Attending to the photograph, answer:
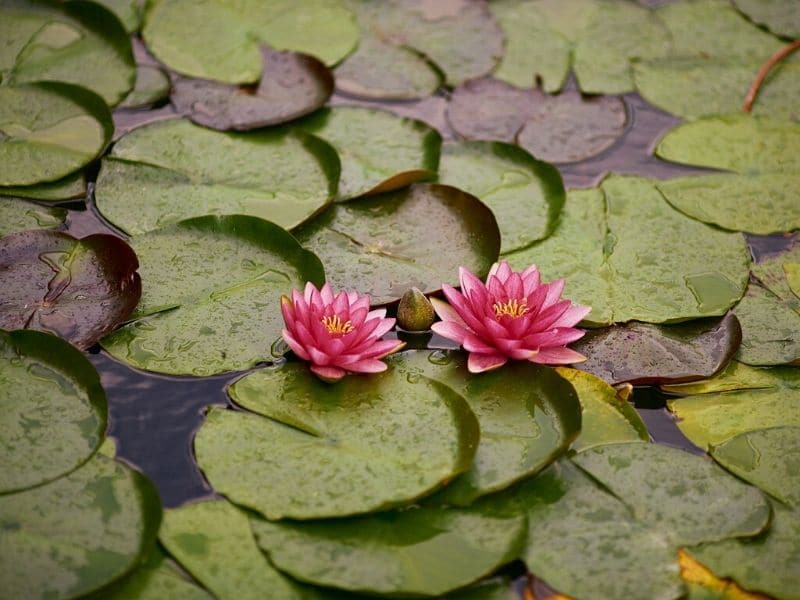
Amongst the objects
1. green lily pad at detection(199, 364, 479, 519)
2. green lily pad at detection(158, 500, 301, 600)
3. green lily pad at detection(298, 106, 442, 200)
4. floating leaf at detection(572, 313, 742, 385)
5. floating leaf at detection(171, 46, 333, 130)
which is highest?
floating leaf at detection(171, 46, 333, 130)

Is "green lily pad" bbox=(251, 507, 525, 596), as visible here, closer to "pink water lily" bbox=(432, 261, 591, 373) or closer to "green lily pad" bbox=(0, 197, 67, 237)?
"pink water lily" bbox=(432, 261, 591, 373)

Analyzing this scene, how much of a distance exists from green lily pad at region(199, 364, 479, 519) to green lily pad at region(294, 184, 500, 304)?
0.43m

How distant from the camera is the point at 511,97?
4027mm

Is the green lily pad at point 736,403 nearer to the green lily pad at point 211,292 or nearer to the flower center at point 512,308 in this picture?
the flower center at point 512,308

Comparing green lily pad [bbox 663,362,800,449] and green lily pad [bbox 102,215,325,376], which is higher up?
green lily pad [bbox 102,215,325,376]

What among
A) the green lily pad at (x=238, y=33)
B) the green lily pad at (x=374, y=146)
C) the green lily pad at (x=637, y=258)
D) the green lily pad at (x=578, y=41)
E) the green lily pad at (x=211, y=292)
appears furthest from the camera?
the green lily pad at (x=578, y=41)

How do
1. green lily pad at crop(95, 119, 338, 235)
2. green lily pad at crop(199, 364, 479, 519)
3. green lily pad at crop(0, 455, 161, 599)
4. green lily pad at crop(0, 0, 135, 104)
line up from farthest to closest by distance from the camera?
1. green lily pad at crop(0, 0, 135, 104)
2. green lily pad at crop(95, 119, 338, 235)
3. green lily pad at crop(199, 364, 479, 519)
4. green lily pad at crop(0, 455, 161, 599)

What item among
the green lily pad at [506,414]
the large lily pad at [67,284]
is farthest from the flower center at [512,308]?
the large lily pad at [67,284]

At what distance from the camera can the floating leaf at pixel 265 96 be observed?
145 inches

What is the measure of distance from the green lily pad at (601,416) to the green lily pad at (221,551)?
95 cm

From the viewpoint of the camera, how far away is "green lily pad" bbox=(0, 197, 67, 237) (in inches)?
124

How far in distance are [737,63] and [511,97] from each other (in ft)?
3.81

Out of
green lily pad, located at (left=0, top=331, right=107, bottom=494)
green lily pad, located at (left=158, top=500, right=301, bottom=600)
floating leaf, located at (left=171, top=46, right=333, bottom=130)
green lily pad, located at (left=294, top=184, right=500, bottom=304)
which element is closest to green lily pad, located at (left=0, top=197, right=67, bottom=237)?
green lily pad, located at (left=0, top=331, right=107, bottom=494)

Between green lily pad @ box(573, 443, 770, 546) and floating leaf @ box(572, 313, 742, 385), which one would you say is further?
floating leaf @ box(572, 313, 742, 385)
